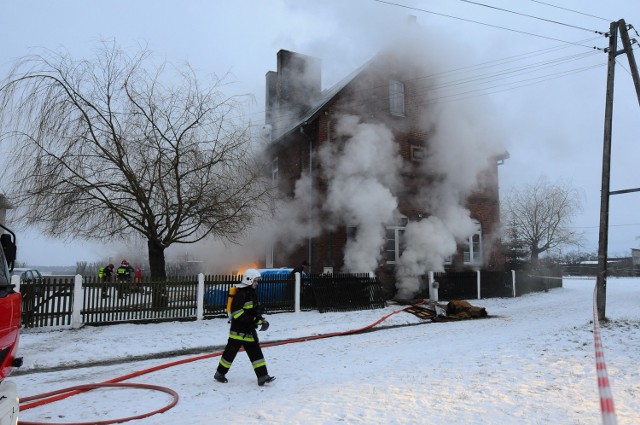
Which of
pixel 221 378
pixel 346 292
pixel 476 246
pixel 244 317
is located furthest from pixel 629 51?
pixel 221 378

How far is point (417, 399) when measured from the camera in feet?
14.9

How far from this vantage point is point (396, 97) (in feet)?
56.5

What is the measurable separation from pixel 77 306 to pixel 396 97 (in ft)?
42.9

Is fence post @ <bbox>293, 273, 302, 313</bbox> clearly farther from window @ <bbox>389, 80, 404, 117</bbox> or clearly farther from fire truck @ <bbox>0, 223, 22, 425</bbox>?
fire truck @ <bbox>0, 223, 22, 425</bbox>

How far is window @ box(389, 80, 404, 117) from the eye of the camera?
1698cm

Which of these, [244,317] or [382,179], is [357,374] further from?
[382,179]

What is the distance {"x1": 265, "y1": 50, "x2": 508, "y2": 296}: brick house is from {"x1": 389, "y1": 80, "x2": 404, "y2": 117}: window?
1.5 inches

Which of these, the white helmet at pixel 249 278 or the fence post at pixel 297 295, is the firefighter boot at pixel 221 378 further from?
the fence post at pixel 297 295

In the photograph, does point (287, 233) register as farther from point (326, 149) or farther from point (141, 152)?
point (141, 152)

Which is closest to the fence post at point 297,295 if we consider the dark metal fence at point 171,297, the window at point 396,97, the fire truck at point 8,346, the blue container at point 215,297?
the dark metal fence at point 171,297

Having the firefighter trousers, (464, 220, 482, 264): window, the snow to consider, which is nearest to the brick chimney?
(464, 220, 482, 264): window

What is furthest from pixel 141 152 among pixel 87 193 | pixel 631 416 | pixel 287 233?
pixel 631 416

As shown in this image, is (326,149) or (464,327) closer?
(464,327)

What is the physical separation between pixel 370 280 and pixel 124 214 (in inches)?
272
